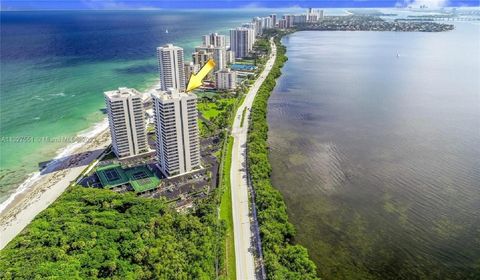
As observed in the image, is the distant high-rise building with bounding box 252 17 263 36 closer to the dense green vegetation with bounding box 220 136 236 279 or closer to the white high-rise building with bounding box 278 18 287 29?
the white high-rise building with bounding box 278 18 287 29

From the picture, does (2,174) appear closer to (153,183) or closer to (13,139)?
(13,139)

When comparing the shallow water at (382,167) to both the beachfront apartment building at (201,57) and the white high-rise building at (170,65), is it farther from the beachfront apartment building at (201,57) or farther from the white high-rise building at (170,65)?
the white high-rise building at (170,65)

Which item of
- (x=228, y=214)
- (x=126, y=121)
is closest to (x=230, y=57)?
(x=126, y=121)

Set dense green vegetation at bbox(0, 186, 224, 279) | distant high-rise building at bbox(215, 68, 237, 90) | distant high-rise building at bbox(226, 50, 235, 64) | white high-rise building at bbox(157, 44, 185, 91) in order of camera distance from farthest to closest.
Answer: distant high-rise building at bbox(226, 50, 235, 64)
distant high-rise building at bbox(215, 68, 237, 90)
white high-rise building at bbox(157, 44, 185, 91)
dense green vegetation at bbox(0, 186, 224, 279)

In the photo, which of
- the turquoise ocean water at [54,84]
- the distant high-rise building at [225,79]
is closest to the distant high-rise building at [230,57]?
the turquoise ocean water at [54,84]

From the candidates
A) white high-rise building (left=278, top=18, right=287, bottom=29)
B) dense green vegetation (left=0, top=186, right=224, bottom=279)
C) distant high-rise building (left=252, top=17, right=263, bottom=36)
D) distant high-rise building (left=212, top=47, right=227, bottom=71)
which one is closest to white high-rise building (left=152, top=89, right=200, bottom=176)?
dense green vegetation (left=0, top=186, right=224, bottom=279)

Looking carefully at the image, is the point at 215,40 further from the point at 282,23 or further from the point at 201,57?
the point at 282,23
